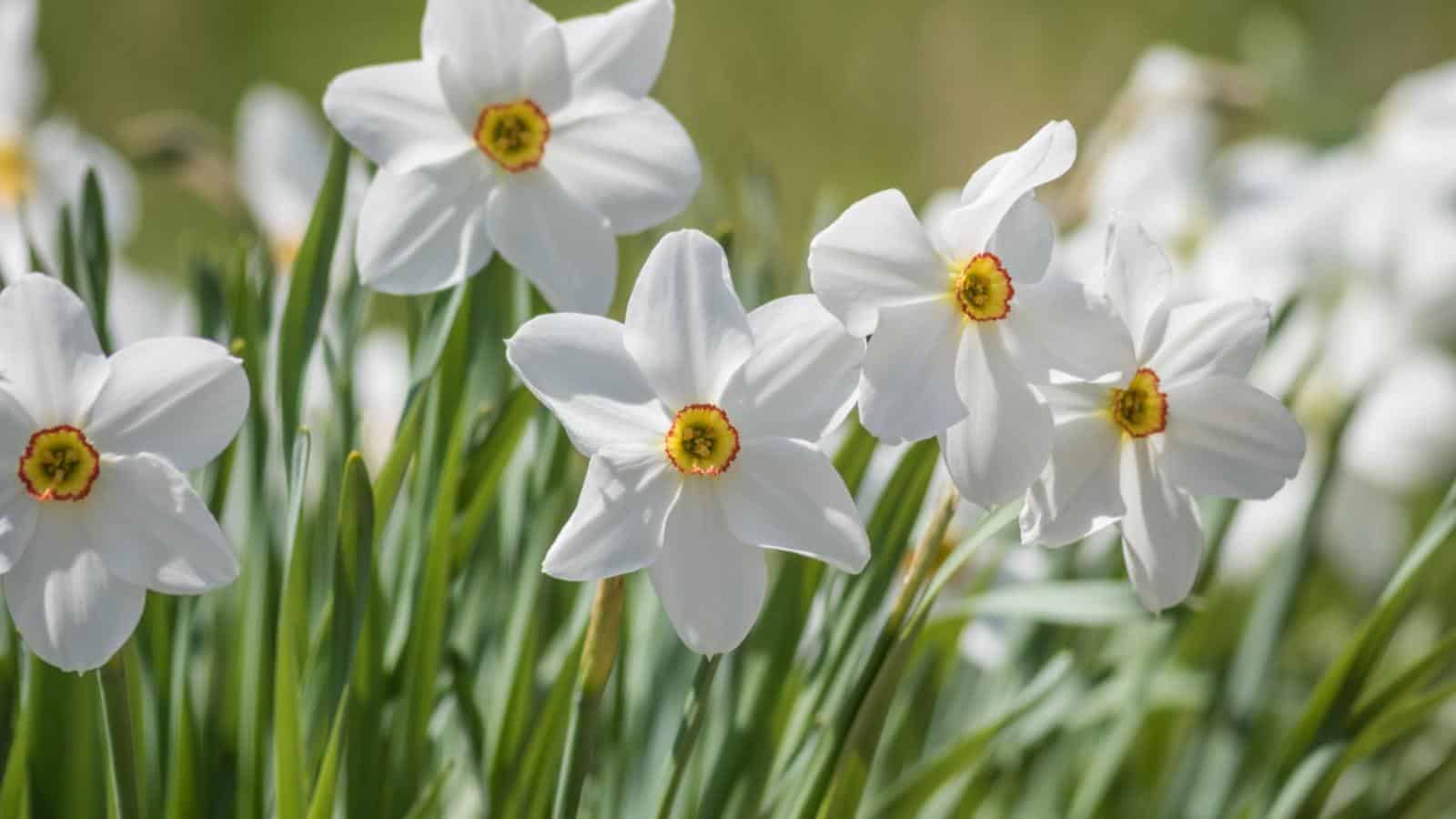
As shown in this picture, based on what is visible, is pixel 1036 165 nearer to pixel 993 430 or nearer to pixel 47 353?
pixel 993 430

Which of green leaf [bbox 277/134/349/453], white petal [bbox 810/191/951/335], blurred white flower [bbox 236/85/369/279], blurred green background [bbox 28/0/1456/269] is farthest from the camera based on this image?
blurred green background [bbox 28/0/1456/269]

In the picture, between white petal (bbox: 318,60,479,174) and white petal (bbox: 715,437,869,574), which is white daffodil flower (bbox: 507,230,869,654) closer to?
white petal (bbox: 715,437,869,574)

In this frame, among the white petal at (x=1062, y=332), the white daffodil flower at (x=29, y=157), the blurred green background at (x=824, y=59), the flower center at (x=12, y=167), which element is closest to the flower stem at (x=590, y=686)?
the white petal at (x=1062, y=332)

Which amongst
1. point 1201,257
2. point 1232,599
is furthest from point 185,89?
point 1232,599

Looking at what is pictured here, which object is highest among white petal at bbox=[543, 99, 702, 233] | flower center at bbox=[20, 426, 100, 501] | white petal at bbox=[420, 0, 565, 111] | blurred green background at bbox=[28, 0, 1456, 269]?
blurred green background at bbox=[28, 0, 1456, 269]

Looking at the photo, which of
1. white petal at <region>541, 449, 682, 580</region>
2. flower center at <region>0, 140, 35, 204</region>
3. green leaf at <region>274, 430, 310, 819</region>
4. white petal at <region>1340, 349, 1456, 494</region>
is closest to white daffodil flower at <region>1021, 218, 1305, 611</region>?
white petal at <region>541, 449, 682, 580</region>

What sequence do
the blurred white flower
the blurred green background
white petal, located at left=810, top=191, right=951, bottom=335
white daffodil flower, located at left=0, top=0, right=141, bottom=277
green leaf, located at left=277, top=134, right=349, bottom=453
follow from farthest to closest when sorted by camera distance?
the blurred green background, the blurred white flower, white daffodil flower, located at left=0, top=0, right=141, bottom=277, green leaf, located at left=277, top=134, right=349, bottom=453, white petal, located at left=810, top=191, right=951, bottom=335

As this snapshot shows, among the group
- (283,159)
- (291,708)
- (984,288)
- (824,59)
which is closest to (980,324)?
(984,288)
